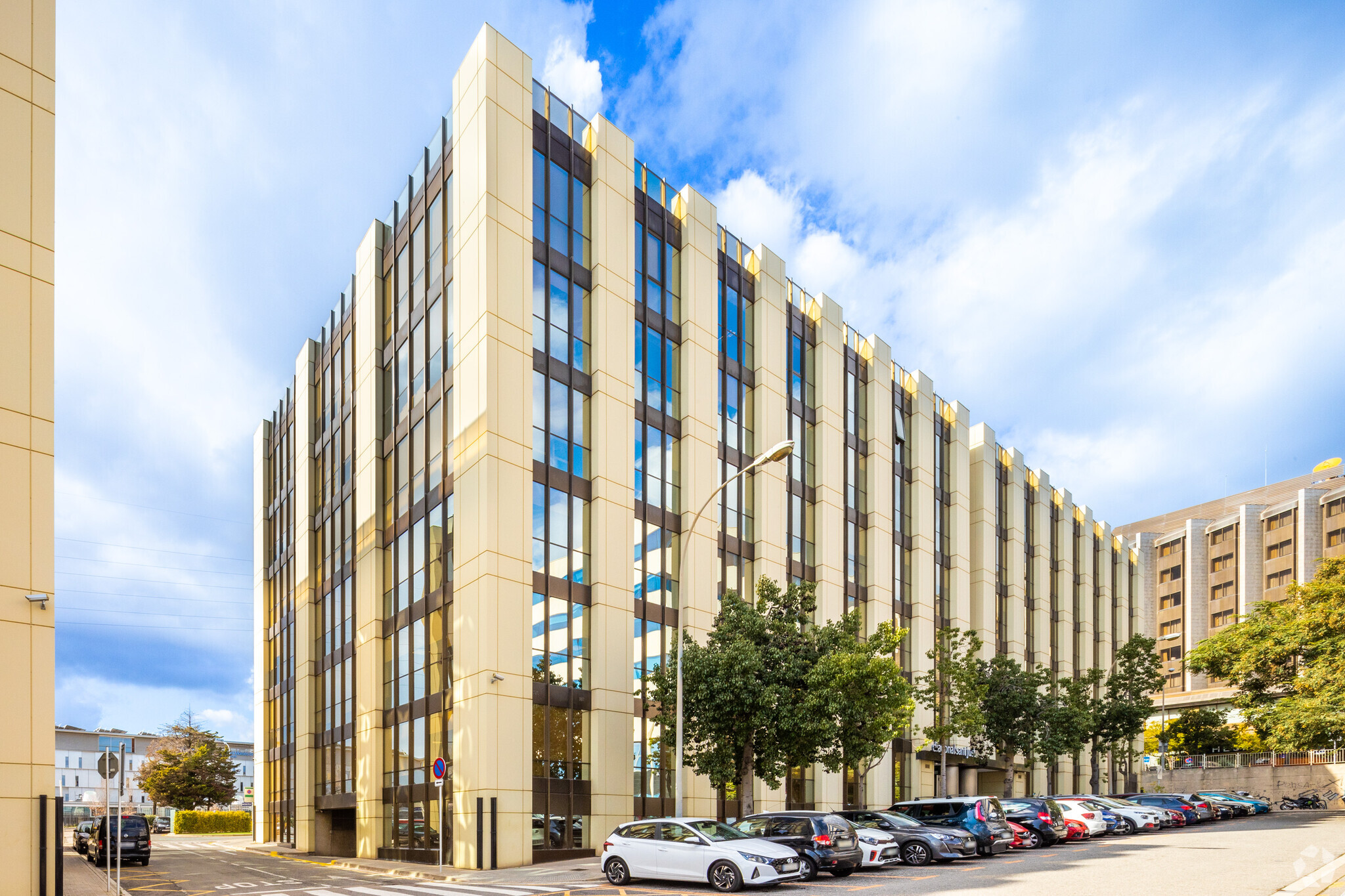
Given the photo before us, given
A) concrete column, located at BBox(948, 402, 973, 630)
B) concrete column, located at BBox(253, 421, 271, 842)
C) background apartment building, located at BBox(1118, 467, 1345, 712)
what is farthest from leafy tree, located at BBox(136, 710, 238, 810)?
background apartment building, located at BBox(1118, 467, 1345, 712)

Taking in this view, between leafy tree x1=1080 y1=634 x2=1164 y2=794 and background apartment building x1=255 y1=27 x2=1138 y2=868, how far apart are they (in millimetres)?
10764

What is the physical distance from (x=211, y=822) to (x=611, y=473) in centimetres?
5236

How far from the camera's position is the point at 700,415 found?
36.2 meters

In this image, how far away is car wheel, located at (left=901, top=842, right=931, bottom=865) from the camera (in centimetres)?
2412

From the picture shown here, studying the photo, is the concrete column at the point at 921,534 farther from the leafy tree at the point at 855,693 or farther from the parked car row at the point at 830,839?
the leafy tree at the point at 855,693

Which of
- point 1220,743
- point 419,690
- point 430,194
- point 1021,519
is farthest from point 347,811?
point 1220,743

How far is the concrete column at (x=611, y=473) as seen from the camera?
30.3 metres

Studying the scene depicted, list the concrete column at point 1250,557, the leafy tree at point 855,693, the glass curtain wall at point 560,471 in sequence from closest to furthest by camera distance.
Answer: the leafy tree at point 855,693 < the glass curtain wall at point 560,471 < the concrete column at point 1250,557

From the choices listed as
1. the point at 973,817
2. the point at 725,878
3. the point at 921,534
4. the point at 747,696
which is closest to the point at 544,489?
the point at 747,696

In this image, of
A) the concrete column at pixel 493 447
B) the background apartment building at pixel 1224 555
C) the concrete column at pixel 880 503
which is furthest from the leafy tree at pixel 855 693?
the background apartment building at pixel 1224 555

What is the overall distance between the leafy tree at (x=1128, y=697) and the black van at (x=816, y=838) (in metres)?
35.8

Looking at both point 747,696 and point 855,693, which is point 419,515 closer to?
point 747,696

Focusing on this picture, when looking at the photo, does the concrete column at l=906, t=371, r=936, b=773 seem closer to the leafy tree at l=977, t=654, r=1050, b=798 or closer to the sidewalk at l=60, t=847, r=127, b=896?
the leafy tree at l=977, t=654, r=1050, b=798

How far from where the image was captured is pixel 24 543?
684 inches
